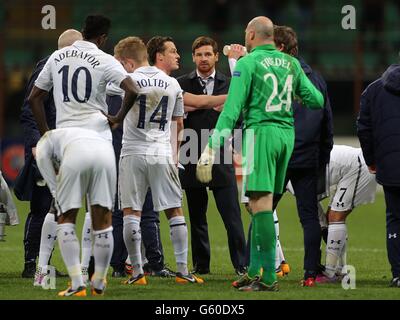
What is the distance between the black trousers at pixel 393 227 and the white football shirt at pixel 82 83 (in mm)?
2567

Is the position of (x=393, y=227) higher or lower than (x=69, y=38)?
lower

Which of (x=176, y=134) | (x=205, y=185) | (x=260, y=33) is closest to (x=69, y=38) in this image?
(x=176, y=134)

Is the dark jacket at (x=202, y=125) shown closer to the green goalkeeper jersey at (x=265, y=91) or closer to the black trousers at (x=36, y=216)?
the black trousers at (x=36, y=216)

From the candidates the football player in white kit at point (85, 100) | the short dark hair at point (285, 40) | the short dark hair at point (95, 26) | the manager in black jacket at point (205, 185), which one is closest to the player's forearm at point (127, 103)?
the football player in white kit at point (85, 100)

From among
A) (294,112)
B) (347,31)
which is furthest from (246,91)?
(347,31)

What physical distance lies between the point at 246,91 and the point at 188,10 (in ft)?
61.3

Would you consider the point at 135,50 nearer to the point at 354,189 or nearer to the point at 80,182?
the point at 80,182

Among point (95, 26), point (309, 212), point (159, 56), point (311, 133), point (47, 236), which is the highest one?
point (95, 26)

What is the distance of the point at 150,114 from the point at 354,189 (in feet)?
7.15

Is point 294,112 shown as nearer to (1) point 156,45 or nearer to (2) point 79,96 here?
(1) point 156,45

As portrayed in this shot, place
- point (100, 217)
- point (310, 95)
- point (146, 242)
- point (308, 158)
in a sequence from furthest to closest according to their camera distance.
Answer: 1. point (146, 242)
2. point (308, 158)
3. point (310, 95)
4. point (100, 217)

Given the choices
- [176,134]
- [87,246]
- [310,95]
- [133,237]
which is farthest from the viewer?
[176,134]

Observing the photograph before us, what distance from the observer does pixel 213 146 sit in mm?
7910

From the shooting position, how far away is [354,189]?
9.74 m
